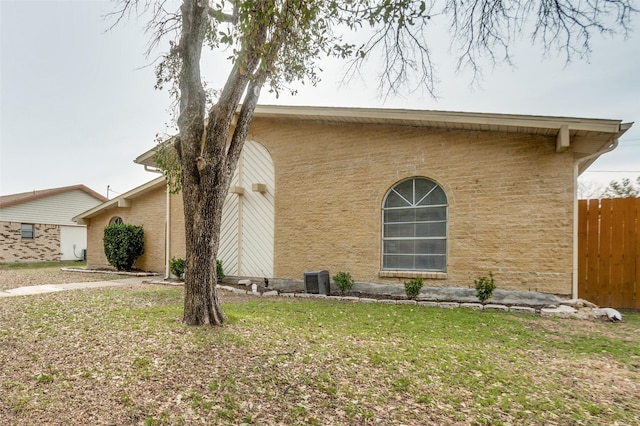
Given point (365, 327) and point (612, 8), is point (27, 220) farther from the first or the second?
point (612, 8)

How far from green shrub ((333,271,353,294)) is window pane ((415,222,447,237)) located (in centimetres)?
202

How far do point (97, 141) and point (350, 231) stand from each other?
48.3 feet

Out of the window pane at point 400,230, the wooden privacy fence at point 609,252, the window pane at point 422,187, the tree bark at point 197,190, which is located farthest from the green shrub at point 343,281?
the wooden privacy fence at point 609,252

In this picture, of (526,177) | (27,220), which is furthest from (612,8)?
(27,220)

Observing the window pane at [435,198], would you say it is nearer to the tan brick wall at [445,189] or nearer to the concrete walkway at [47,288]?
the tan brick wall at [445,189]

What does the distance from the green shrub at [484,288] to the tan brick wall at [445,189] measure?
0.28 m

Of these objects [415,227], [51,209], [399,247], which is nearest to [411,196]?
[415,227]

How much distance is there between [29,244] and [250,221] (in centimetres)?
1987

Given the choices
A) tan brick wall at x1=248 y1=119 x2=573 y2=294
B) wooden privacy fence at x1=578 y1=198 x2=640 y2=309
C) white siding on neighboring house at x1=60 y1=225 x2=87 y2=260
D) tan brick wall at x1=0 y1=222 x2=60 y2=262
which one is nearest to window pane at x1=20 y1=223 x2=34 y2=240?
tan brick wall at x1=0 y1=222 x2=60 y2=262

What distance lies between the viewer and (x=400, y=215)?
8.57 m

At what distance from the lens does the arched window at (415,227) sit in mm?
→ 8148

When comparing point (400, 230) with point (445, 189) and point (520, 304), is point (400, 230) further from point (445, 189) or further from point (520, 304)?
point (520, 304)

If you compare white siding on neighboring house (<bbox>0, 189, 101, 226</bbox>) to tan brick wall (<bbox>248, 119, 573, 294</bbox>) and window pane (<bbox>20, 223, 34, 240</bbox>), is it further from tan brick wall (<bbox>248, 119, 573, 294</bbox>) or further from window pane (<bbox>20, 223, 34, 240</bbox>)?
tan brick wall (<bbox>248, 119, 573, 294</bbox>)

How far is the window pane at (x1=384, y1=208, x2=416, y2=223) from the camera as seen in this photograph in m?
8.46
